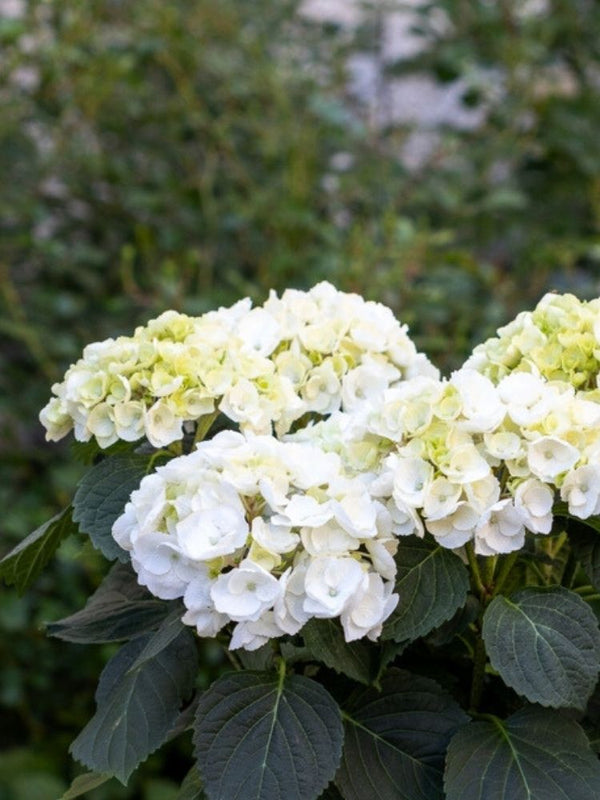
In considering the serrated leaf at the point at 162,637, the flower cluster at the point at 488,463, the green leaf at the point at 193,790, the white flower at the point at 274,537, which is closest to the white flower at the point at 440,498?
the flower cluster at the point at 488,463

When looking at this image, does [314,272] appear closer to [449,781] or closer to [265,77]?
[265,77]

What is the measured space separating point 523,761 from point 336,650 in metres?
0.17

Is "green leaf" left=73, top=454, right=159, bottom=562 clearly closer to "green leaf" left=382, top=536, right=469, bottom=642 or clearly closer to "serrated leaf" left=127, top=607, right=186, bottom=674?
"serrated leaf" left=127, top=607, right=186, bottom=674

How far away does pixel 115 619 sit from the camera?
3.72 ft

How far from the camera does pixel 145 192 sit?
3107 millimetres

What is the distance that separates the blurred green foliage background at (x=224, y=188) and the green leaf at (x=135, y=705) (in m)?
1.55

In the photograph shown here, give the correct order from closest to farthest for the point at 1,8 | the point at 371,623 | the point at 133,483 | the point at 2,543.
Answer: the point at 371,623
the point at 133,483
the point at 2,543
the point at 1,8

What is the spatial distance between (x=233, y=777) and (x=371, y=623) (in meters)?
0.16

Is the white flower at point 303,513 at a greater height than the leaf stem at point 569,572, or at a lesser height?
greater

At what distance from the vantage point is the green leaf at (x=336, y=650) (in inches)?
37.8

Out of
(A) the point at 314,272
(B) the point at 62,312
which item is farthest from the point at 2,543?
(A) the point at 314,272

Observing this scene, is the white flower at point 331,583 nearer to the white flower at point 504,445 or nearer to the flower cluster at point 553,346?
the white flower at point 504,445

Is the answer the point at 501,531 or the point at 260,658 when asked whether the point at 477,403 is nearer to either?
the point at 501,531

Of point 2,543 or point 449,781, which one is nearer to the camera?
point 449,781
